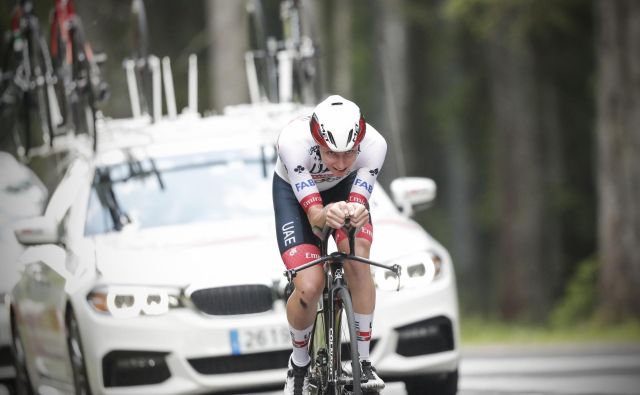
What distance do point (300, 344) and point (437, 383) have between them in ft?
6.11

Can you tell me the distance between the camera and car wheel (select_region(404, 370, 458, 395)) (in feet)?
31.8

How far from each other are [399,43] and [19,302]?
3094 cm

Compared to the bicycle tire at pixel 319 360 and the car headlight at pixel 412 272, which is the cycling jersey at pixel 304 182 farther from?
the car headlight at pixel 412 272

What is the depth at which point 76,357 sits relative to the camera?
955cm

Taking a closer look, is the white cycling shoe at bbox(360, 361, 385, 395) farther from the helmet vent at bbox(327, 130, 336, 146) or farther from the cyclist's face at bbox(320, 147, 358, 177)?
the helmet vent at bbox(327, 130, 336, 146)

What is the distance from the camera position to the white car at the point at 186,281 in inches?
358

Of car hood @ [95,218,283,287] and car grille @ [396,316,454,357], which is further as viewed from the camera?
car grille @ [396,316,454,357]

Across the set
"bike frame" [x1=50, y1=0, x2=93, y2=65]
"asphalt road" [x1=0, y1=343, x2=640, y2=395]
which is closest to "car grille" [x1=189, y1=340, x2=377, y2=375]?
"asphalt road" [x1=0, y1=343, x2=640, y2=395]

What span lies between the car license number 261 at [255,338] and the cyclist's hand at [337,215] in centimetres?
173

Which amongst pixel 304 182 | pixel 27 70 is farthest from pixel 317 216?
pixel 27 70

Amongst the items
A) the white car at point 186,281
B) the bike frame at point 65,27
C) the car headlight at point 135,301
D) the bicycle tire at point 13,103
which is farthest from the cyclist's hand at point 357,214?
the bicycle tire at point 13,103

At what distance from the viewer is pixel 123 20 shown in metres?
23.6

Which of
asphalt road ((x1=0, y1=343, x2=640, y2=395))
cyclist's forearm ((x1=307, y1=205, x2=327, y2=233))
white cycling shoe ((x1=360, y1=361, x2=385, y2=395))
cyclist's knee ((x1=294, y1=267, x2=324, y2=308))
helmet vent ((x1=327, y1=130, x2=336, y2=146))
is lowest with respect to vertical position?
asphalt road ((x1=0, y1=343, x2=640, y2=395))

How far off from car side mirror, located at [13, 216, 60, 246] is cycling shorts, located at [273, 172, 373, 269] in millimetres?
1914
